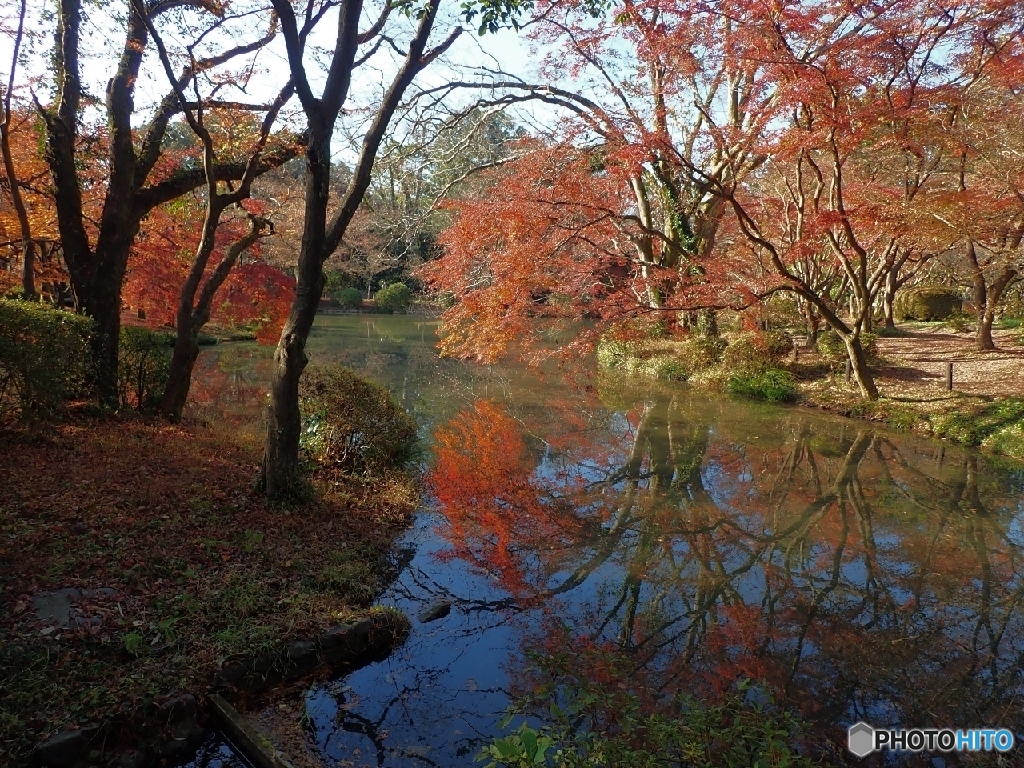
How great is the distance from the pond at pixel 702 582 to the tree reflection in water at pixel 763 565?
0.8 inches

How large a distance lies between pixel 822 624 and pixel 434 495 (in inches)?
163

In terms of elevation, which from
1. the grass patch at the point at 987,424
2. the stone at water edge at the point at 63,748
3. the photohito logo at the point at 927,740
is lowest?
the photohito logo at the point at 927,740

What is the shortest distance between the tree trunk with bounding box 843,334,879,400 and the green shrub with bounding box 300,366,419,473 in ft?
30.5

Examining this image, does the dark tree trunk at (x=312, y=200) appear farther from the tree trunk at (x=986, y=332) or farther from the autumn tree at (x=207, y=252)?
the tree trunk at (x=986, y=332)

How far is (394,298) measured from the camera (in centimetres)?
3469

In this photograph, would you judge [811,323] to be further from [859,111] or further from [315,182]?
[315,182]

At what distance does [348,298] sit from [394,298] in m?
2.51

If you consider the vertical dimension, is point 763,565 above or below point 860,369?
below

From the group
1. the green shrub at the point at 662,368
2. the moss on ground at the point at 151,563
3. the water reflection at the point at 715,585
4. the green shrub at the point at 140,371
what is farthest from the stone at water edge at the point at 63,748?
the green shrub at the point at 662,368

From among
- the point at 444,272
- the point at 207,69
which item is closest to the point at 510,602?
the point at 207,69

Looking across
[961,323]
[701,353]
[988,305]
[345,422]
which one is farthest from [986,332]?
[345,422]

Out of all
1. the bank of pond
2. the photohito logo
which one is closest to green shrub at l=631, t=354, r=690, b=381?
the bank of pond

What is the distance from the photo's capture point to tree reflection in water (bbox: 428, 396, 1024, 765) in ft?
12.6

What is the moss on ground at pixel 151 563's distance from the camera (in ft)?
9.75
